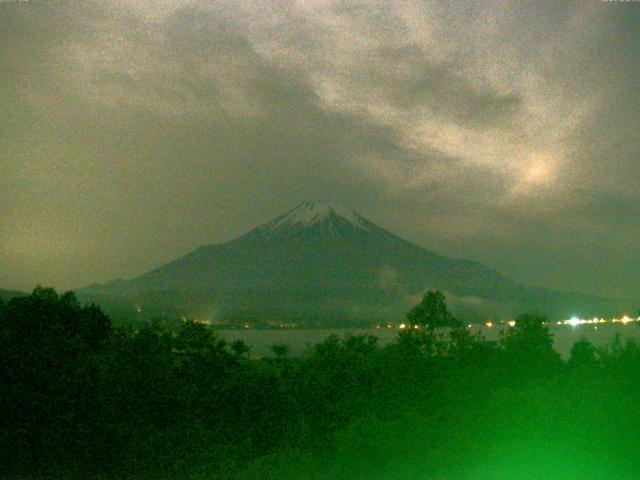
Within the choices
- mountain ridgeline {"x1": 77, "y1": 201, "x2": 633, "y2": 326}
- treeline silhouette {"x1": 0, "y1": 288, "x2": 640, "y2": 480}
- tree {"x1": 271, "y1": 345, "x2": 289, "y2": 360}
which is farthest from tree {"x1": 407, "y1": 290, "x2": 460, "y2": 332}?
mountain ridgeline {"x1": 77, "y1": 201, "x2": 633, "y2": 326}

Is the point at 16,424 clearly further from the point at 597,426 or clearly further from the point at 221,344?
the point at 597,426

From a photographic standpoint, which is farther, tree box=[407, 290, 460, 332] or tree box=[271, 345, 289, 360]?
tree box=[271, 345, 289, 360]

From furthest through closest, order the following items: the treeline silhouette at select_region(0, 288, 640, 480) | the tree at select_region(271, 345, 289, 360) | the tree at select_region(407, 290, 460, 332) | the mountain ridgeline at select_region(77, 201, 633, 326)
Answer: the mountain ridgeline at select_region(77, 201, 633, 326) → the tree at select_region(271, 345, 289, 360) → the tree at select_region(407, 290, 460, 332) → the treeline silhouette at select_region(0, 288, 640, 480)

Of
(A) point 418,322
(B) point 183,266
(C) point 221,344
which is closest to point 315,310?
(B) point 183,266

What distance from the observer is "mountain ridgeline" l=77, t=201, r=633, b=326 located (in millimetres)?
41531

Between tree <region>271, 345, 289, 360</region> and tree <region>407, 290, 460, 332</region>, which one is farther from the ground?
tree <region>407, 290, 460, 332</region>

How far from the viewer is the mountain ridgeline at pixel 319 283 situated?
4153 centimetres

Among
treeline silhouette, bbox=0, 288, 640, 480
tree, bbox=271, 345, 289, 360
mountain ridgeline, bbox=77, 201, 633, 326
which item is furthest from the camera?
mountain ridgeline, bbox=77, 201, 633, 326

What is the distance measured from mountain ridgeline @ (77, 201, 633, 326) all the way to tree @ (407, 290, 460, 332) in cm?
2084

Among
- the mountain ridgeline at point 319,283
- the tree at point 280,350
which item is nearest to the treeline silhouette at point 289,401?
the tree at point 280,350

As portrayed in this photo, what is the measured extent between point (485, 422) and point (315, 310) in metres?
35.9

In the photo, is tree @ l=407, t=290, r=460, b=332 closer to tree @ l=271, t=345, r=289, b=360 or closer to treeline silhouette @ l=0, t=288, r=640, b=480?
treeline silhouette @ l=0, t=288, r=640, b=480

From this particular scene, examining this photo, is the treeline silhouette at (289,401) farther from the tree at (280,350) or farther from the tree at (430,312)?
the tree at (280,350)

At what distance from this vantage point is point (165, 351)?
37.2ft
